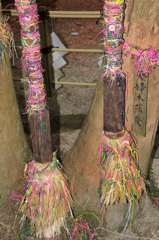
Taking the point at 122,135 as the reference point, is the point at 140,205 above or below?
below

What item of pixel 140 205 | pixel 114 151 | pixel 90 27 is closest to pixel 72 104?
pixel 140 205

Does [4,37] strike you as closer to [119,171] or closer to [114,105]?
[114,105]

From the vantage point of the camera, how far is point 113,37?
4.21ft

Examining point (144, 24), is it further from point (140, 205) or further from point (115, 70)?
point (140, 205)

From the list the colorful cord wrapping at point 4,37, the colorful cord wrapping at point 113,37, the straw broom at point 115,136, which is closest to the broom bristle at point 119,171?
the straw broom at point 115,136

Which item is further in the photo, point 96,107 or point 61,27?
point 61,27

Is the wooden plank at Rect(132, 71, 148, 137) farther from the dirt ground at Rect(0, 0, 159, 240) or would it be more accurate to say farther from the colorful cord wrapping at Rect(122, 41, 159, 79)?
the dirt ground at Rect(0, 0, 159, 240)

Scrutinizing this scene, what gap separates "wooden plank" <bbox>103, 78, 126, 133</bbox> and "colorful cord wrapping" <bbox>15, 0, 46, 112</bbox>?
284mm

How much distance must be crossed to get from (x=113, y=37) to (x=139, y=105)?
0.37 m

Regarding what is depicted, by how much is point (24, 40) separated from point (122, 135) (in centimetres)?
61

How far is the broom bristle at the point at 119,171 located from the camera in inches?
58.7

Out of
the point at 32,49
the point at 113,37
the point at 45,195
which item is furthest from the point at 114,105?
the point at 45,195

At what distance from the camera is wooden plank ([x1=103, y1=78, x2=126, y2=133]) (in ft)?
4.46

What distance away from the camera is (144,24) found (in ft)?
4.40
